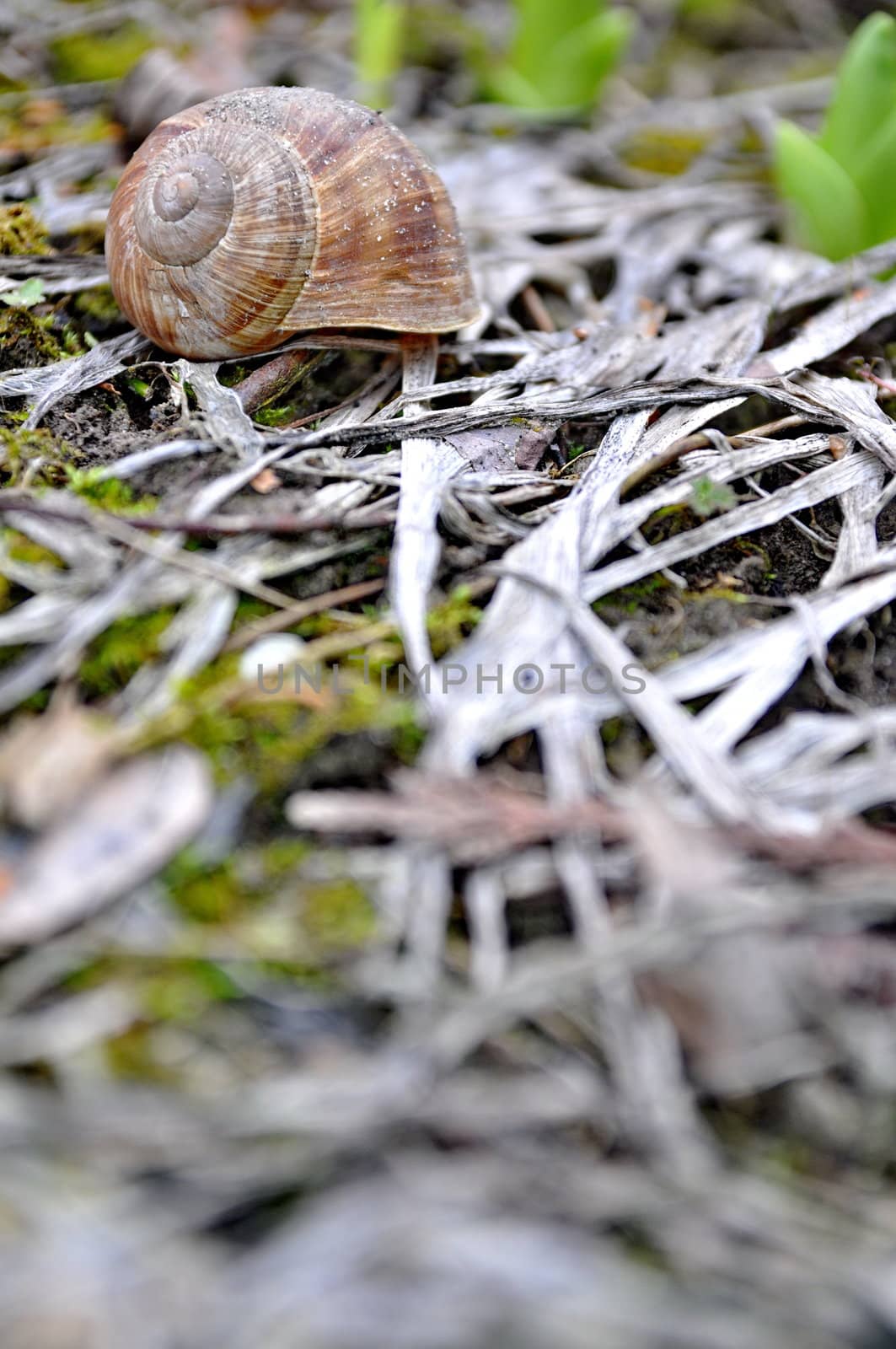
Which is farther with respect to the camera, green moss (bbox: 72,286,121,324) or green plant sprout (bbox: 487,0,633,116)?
green plant sprout (bbox: 487,0,633,116)

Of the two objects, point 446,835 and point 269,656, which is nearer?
point 446,835

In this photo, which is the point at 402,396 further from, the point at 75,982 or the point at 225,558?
the point at 75,982

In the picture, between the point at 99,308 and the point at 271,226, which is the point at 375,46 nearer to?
the point at 99,308

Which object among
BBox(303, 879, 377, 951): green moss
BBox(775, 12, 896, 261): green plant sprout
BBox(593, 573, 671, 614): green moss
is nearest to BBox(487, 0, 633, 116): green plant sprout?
BBox(775, 12, 896, 261): green plant sprout

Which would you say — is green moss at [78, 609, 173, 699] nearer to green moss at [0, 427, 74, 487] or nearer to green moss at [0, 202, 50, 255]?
green moss at [0, 427, 74, 487]

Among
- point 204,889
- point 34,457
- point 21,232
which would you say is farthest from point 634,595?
point 21,232

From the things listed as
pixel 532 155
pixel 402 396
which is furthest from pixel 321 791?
pixel 532 155
